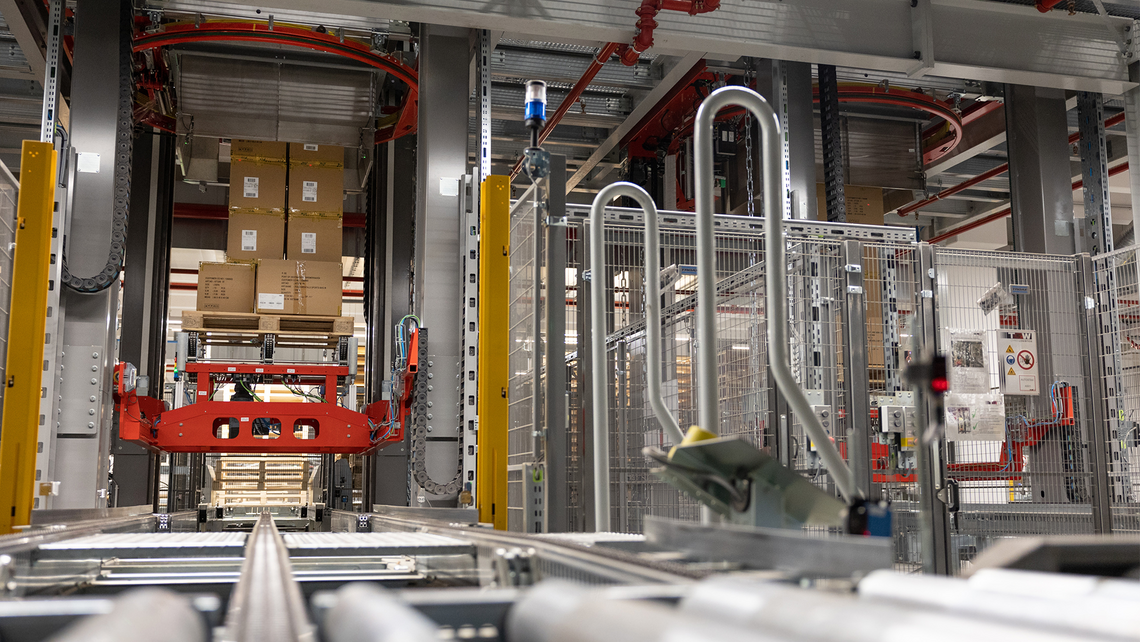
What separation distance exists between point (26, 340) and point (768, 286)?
320 cm

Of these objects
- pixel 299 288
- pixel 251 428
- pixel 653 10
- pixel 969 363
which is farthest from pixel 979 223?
pixel 251 428

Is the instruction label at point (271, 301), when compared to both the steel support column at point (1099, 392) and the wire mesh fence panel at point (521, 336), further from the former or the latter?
the steel support column at point (1099, 392)

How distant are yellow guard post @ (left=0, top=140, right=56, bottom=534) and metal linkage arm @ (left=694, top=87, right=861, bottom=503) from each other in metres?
2.93

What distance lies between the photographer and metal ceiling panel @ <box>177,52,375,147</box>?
7.98 m

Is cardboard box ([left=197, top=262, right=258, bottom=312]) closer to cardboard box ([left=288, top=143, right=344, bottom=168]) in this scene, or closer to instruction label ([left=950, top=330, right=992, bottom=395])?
cardboard box ([left=288, top=143, right=344, bottom=168])

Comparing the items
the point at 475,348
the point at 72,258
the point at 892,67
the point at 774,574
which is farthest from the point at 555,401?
the point at 892,67

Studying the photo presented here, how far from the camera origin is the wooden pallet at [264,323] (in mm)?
7418

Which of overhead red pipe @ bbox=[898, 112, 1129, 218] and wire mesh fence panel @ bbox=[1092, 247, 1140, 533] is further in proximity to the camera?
overhead red pipe @ bbox=[898, 112, 1129, 218]

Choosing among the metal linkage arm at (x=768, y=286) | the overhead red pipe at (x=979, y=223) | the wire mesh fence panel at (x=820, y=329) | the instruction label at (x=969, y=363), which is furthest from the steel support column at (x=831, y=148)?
the overhead red pipe at (x=979, y=223)

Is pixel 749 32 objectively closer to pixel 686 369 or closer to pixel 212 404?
pixel 686 369

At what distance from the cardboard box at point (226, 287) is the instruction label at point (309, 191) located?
854mm

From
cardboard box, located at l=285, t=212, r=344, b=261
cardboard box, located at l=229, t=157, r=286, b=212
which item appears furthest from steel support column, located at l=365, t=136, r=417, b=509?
cardboard box, located at l=229, t=157, r=286, b=212

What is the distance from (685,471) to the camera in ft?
7.42

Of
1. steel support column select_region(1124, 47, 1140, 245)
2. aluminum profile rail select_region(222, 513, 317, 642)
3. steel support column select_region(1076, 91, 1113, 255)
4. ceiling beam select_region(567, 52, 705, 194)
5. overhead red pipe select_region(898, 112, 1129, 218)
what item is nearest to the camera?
aluminum profile rail select_region(222, 513, 317, 642)
